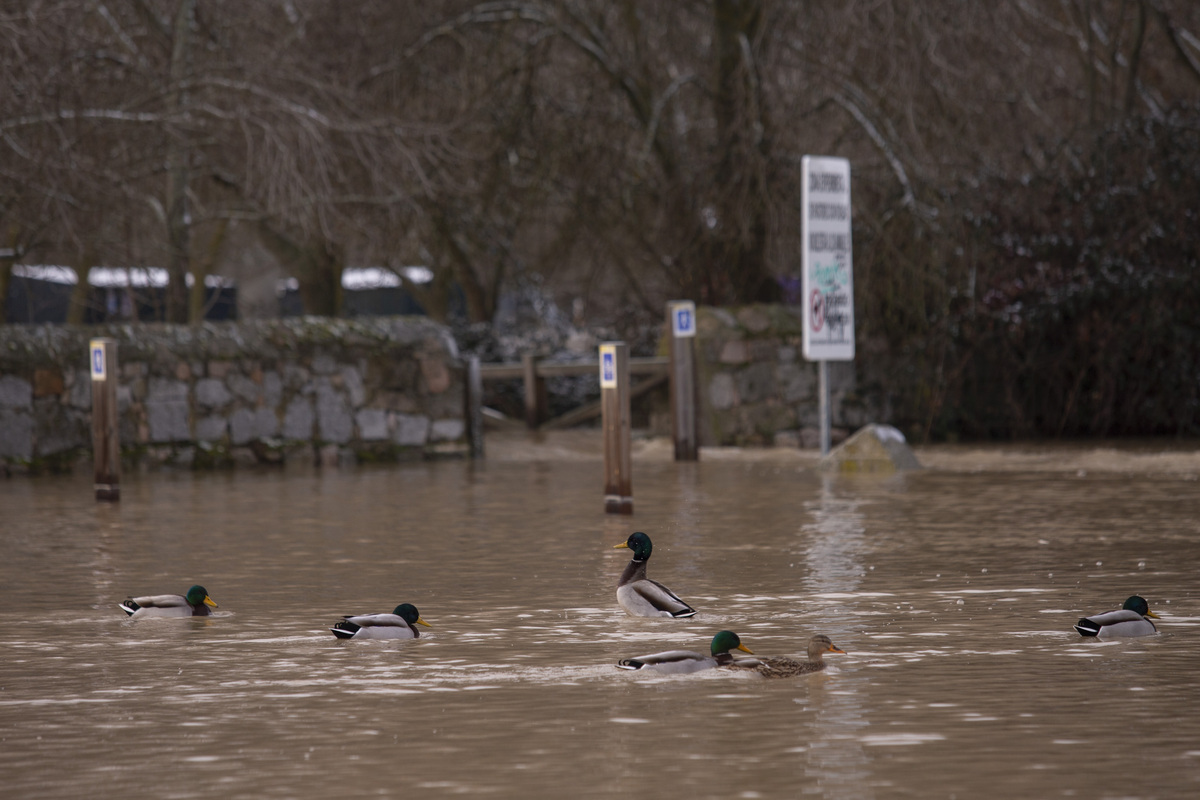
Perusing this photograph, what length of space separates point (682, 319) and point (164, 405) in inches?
232

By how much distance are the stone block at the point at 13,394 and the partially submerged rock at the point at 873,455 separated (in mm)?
8640

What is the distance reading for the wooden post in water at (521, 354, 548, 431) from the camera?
24391 millimetres

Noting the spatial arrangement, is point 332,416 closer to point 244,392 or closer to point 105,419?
point 244,392

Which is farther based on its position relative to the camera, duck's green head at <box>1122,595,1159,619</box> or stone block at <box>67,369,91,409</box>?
stone block at <box>67,369,91,409</box>

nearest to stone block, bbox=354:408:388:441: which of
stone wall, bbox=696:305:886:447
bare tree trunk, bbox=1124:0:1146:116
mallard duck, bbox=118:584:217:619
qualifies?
stone wall, bbox=696:305:886:447

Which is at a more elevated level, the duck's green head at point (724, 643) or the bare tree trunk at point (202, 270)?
the bare tree trunk at point (202, 270)

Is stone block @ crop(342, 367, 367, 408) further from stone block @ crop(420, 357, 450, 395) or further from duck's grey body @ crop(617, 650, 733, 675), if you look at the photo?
duck's grey body @ crop(617, 650, 733, 675)

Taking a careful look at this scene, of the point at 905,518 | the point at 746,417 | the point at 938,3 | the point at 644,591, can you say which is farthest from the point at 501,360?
the point at 644,591

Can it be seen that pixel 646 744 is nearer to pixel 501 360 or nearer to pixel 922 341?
pixel 922 341

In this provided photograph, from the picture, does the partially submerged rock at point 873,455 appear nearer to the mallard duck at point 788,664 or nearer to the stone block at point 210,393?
the stone block at point 210,393

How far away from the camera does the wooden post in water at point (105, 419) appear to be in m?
14.6

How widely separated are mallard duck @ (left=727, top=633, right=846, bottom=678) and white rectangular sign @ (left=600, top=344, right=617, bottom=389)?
251 inches

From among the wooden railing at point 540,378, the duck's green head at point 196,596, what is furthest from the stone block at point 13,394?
the duck's green head at point 196,596

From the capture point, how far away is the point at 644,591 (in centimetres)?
783
